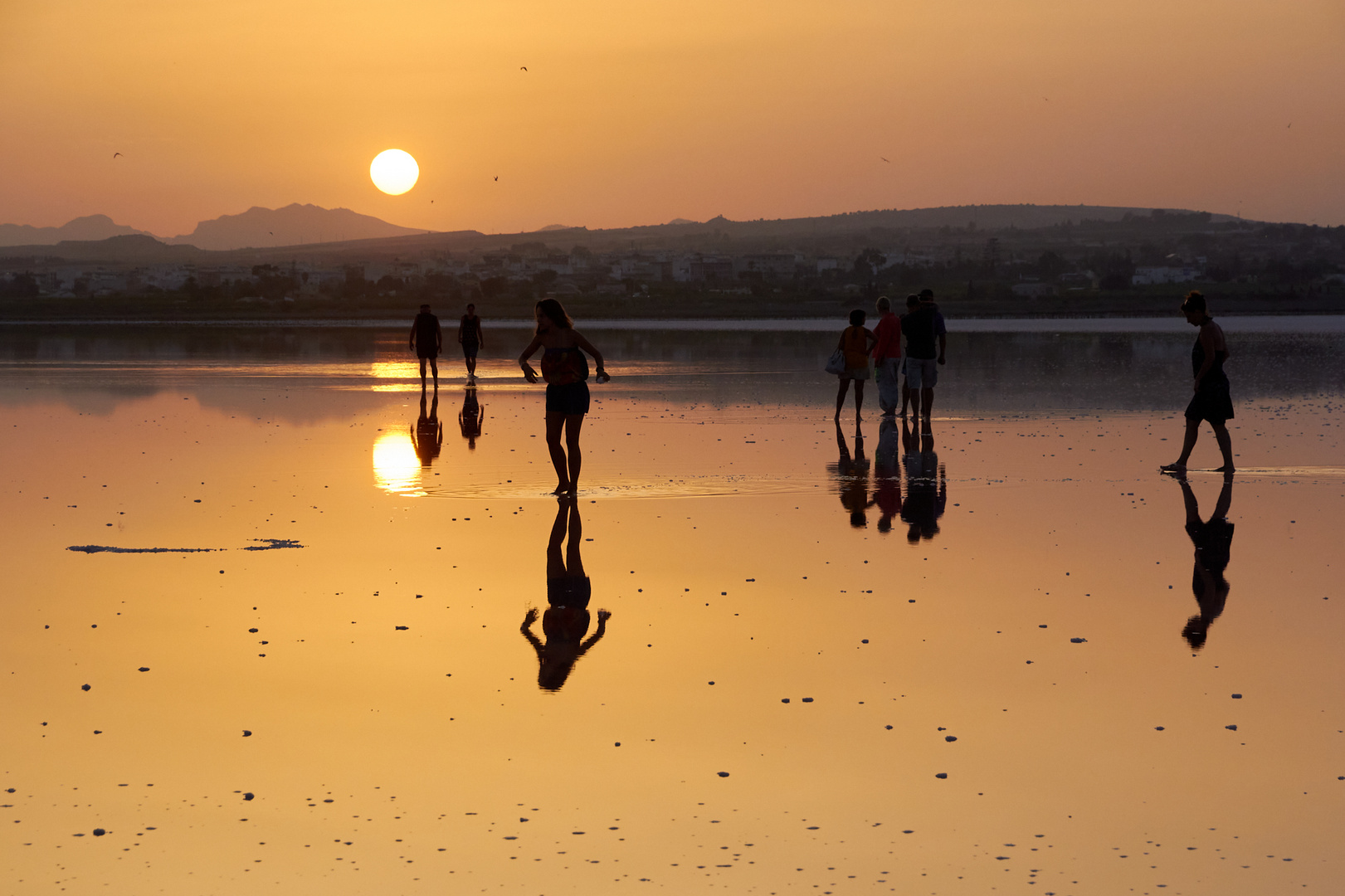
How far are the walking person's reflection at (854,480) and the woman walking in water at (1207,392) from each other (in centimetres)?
311

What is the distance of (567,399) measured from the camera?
44.8 ft

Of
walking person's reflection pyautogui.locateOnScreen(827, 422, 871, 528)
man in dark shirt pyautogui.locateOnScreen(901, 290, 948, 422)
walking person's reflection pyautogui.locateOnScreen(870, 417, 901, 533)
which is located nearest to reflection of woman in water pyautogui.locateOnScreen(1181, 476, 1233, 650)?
walking person's reflection pyautogui.locateOnScreen(870, 417, 901, 533)

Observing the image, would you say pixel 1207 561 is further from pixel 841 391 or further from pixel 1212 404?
pixel 841 391

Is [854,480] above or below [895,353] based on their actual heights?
below

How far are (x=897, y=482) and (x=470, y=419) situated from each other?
886cm

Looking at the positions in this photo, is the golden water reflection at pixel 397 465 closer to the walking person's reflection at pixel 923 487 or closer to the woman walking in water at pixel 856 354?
the walking person's reflection at pixel 923 487

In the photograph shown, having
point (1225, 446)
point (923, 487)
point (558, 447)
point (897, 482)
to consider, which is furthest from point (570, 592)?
point (1225, 446)

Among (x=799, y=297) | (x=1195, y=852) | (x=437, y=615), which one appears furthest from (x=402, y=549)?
(x=799, y=297)

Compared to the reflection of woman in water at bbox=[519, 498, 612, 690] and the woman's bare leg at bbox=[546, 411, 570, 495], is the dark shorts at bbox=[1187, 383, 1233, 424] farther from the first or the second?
the reflection of woman in water at bbox=[519, 498, 612, 690]

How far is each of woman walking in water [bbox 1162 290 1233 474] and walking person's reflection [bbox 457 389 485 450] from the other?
7.98 meters

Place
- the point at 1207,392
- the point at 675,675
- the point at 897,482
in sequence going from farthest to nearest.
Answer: the point at 1207,392 → the point at 897,482 → the point at 675,675

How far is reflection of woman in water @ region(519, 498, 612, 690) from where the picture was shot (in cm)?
728

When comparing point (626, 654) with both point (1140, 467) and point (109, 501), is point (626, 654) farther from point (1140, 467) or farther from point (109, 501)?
point (1140, 467)

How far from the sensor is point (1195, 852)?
15.9ft
